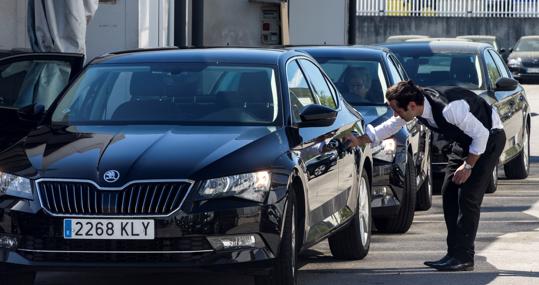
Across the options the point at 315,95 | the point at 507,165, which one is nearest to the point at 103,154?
the point at 315,95

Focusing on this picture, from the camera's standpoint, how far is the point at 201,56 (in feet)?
30.2

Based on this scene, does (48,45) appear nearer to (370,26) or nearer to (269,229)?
(269,229)

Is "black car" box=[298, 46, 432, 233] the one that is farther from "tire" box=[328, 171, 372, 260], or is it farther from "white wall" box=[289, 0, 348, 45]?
"white wall" box=[289, 0, 348, 45]

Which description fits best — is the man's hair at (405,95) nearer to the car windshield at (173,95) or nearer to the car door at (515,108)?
the car windshield at (173,95)

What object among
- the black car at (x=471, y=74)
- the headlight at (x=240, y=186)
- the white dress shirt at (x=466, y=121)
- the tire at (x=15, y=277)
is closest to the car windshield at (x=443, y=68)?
the black car at (x=471, y=74)

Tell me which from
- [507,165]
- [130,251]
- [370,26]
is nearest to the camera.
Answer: [130,251]

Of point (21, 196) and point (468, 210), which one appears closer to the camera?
point (21, 196)

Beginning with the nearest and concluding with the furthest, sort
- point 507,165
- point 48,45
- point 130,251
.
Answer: point 130,251, point 48,45, point 507,165

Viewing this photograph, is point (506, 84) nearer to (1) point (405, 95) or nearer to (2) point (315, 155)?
(1) point (405, 95)

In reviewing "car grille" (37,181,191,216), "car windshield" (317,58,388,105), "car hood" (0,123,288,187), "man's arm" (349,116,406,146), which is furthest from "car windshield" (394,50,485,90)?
"car grille" (37,181,191,216)

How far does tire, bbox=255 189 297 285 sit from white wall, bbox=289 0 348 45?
16153mm

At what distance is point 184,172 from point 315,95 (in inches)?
87.1

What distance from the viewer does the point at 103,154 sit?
7.75 metres

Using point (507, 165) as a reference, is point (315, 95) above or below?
above
